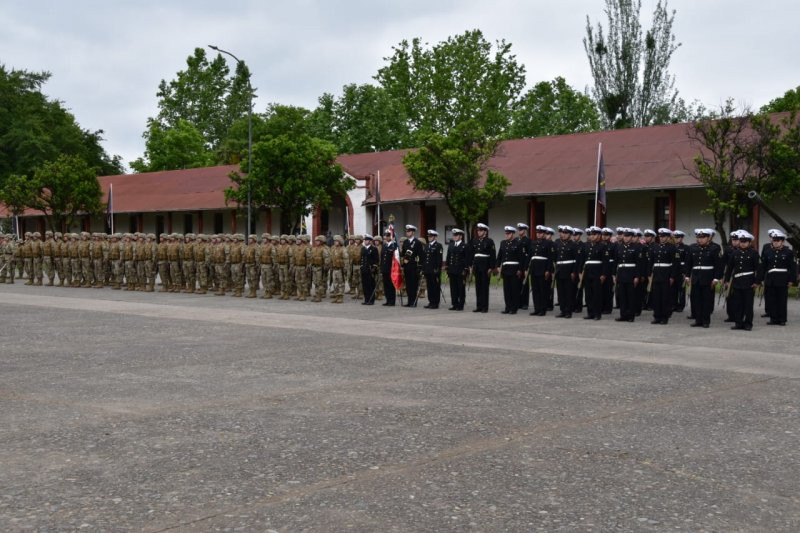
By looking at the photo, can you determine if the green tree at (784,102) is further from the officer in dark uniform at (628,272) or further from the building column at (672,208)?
the officer in dark uniform at (628,272)

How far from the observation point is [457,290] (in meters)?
19.4

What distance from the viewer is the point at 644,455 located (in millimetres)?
6590

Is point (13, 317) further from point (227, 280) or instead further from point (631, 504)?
point (631, 504)

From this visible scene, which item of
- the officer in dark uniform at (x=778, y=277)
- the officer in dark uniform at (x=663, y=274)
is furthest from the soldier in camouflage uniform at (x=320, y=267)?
the officer in dark uniform at (x=778, y=277)

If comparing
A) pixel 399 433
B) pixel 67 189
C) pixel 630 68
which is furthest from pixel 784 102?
pixel 399 433

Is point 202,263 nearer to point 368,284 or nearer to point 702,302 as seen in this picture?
point 368,284

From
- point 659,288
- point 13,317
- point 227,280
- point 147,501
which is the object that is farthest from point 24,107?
point 147,501

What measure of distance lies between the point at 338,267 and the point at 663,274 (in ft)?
25.2

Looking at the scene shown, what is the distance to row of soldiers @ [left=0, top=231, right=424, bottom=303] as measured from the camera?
2186 centimetres

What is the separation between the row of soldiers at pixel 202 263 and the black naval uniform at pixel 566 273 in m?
5.16

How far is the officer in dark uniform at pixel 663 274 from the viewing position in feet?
54.3

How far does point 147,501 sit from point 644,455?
3.38 metres

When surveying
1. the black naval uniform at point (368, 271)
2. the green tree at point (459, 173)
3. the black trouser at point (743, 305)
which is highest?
the green tree at point (459, 173)

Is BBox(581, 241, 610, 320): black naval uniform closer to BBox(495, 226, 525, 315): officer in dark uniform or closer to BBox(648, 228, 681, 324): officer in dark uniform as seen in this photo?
BBox(648, 228, 681, 324): officer in dark uniform
